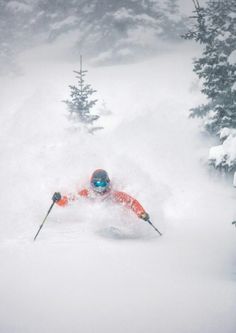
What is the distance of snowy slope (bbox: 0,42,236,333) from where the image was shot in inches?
128

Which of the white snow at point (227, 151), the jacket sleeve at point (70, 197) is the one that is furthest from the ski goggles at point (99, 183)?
the white snow at point (227, 151)

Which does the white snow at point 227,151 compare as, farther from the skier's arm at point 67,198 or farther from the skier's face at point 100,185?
the skier's arm at point 67,198

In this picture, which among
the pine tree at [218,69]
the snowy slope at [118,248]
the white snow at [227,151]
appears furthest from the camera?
the pine tree at [218,69]

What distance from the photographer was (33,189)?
9539mm

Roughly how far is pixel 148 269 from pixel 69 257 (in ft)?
4.97

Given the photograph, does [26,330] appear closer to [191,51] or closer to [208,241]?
[208,241]

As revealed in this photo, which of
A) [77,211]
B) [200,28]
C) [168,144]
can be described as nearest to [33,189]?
[77,211]

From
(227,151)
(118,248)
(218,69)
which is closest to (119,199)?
(118,248)

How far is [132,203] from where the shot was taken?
7.30 meters

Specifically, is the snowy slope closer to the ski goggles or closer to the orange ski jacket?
the orange ski jacket

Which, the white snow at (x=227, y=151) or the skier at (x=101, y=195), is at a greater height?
the white snow at (x=227, y=151)

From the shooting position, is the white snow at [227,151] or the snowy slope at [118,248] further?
the white snow at [227,151]

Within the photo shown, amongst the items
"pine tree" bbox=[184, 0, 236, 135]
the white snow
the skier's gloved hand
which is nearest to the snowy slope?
the skier's gloved hand

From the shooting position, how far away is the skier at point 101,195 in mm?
7185
